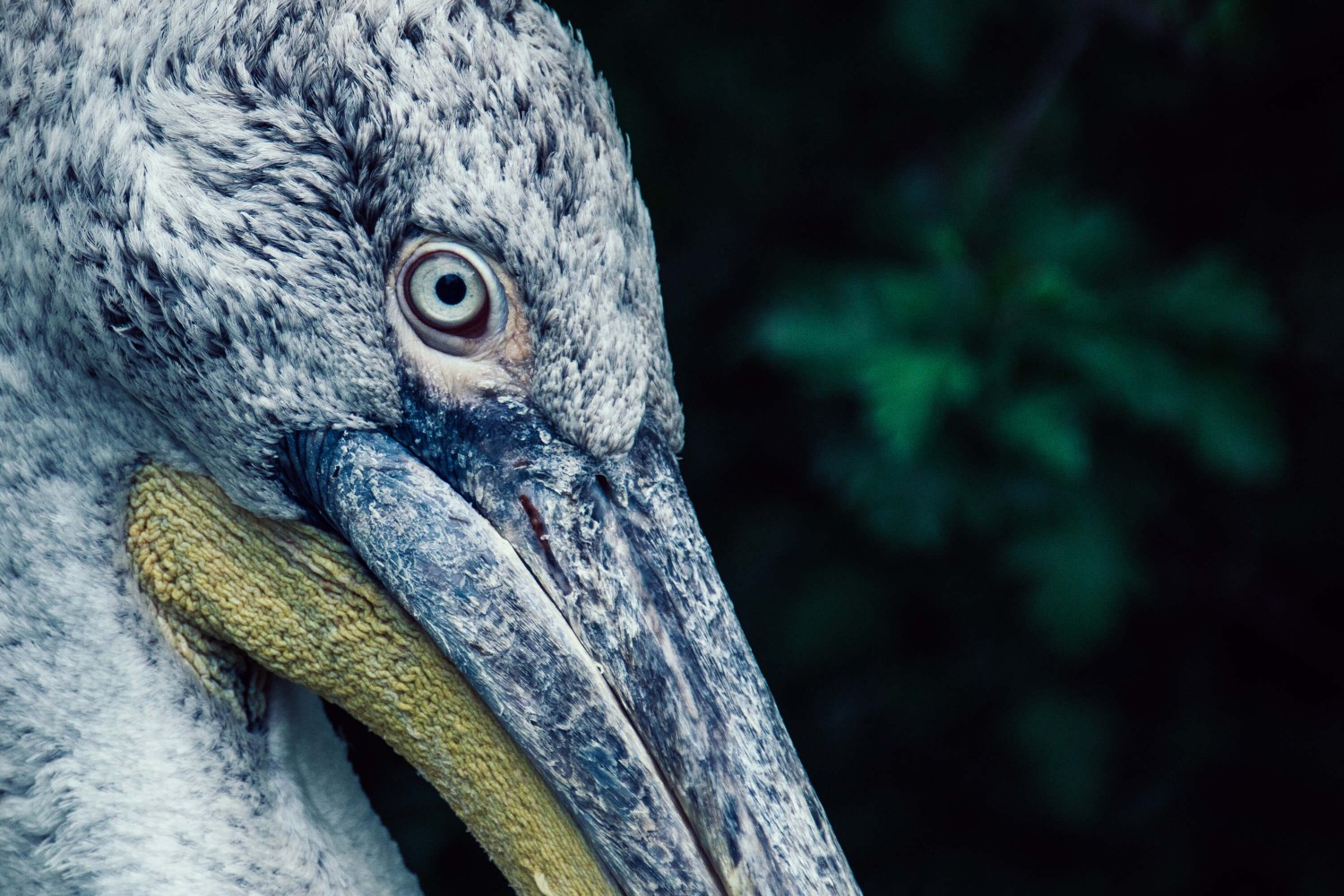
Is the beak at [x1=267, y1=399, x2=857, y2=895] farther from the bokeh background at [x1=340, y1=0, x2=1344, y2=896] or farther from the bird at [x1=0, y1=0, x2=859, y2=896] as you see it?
the bokeh background at [x1=340, y1=0, x2=1344, y2=896]

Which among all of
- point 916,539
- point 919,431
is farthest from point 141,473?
point 916,539

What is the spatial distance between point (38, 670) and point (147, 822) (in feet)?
0.79

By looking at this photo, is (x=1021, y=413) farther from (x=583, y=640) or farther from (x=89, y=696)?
(x=89, y=696)

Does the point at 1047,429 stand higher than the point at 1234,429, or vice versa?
the point at 1234,429

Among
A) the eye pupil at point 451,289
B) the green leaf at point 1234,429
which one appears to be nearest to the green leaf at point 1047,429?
the green leaf at point 1234,429

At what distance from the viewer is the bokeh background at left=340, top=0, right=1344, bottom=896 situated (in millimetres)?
2852

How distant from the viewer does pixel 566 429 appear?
1.53 meters

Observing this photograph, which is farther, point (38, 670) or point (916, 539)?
point (916, 539)

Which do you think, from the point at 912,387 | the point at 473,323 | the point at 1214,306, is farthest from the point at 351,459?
the point at 1214,306

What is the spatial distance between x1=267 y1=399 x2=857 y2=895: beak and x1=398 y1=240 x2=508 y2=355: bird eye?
3.5 inches

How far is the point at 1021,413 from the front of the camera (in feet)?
8.77

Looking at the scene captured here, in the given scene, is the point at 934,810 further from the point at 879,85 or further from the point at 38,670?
the point at 38,670

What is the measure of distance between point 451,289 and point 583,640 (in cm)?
45

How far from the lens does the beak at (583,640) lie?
1484 millimetres
